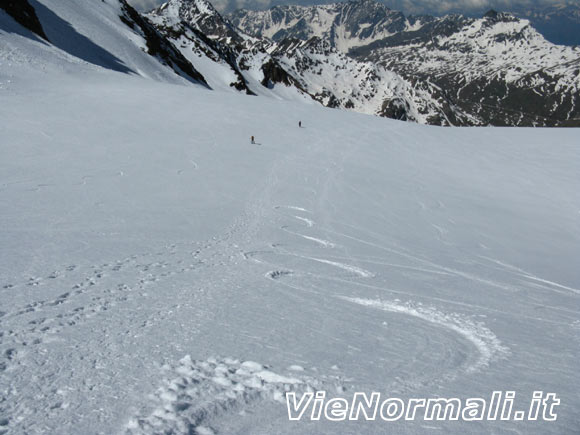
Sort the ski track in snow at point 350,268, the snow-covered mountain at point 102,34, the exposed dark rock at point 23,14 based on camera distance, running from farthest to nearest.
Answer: the snow-covered mountain at point 102,34 → the exposed dark rock at point 23,14 → the ski track in snow at point 350,268

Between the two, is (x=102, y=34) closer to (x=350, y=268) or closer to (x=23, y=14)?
(x=23, y=14)

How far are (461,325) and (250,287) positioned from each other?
3.57 meters

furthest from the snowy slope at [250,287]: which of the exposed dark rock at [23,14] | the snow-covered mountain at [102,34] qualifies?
the snow-covered mountain at [102,34]

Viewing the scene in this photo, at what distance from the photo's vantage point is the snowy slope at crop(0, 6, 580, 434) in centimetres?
399

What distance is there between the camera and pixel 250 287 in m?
7.07

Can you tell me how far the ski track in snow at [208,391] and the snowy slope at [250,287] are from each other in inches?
0.8

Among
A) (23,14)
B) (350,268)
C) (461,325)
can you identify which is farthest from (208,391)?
(23,14)

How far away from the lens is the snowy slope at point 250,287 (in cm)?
399

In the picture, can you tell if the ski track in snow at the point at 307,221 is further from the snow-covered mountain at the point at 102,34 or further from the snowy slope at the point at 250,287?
the snow-covered mountain at the point at 102,34

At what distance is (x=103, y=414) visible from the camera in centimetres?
357

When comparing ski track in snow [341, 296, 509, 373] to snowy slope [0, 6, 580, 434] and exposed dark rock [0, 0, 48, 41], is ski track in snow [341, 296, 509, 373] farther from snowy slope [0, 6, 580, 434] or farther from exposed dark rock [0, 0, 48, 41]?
exposed dark rock [0, 0, 48, 41]

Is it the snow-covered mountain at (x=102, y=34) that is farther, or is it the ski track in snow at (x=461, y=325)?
the snow-covered mountain at (x=102, y=34)

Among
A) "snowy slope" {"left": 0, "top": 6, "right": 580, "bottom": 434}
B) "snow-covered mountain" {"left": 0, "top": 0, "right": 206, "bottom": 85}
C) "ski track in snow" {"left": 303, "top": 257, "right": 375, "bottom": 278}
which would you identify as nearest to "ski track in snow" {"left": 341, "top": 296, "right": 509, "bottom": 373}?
"snowy slope" {"left": 0, "top": 6, "right": 580, "bottom": 434}

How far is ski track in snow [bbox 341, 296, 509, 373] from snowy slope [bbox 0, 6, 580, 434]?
0.12 ft
